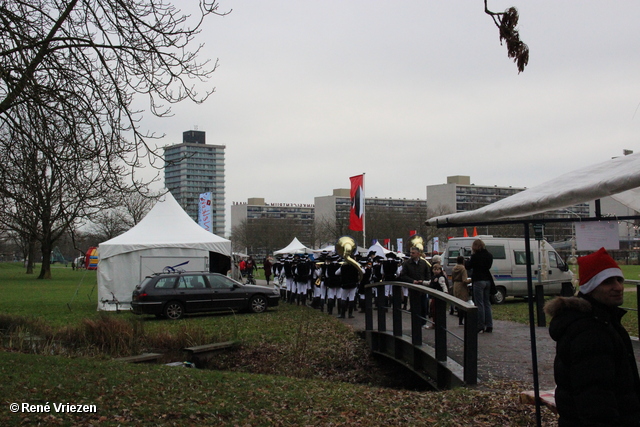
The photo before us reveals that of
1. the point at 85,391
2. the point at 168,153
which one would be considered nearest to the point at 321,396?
the point at 85,391

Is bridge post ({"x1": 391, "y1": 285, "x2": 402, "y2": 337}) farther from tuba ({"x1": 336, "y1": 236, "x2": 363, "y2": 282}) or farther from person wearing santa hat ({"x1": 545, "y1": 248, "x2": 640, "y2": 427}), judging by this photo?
person wearing santa hat ({"x1": 545, "y1": 248, "x2": 640, "y2": 427})

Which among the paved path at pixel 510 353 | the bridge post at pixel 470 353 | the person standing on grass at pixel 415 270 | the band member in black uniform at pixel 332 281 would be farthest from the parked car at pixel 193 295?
the bridge post at pixel 470 353

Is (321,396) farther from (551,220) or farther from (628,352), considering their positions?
(628,352)

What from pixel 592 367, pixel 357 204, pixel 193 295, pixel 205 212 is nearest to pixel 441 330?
pixel 592 367

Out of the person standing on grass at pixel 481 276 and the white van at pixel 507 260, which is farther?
the white van at pixel 507 260

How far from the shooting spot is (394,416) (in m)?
6.94

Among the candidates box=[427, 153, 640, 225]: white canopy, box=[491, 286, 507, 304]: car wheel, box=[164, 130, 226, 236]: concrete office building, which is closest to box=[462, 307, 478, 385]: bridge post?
box=[427, 153, 640, 225]: white canopy

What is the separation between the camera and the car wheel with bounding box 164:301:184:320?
19.4 meters

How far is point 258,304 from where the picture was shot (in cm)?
2091

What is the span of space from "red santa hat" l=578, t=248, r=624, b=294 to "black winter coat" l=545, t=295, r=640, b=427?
0.08 meters

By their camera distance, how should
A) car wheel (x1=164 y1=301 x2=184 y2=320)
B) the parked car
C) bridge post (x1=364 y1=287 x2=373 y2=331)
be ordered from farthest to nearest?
car wheel (x1=164 y1=301 x2=184 y2=320), the parked car, bridge post (x1=364 y1=287 x2=373 y2=331)

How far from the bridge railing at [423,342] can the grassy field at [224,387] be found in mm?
365

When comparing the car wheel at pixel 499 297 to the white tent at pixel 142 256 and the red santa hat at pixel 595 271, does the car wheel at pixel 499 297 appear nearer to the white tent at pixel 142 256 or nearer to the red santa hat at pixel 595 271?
the white tent at pixel 142 256

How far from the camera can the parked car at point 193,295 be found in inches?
758
